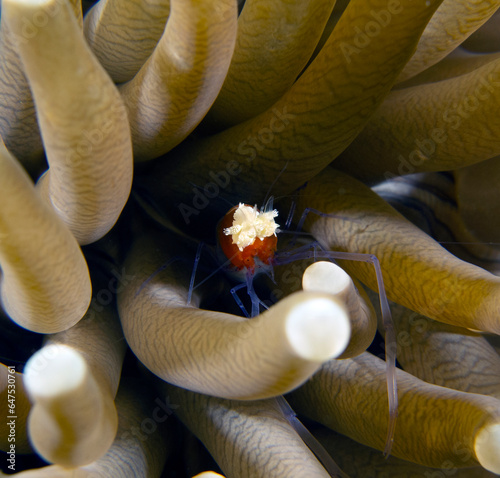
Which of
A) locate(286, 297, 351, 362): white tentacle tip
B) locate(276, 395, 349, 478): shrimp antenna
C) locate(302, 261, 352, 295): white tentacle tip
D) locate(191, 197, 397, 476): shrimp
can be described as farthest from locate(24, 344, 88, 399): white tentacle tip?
locate(191, 197, 397, 476): shrimp

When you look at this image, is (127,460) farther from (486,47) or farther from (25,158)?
(486,47)

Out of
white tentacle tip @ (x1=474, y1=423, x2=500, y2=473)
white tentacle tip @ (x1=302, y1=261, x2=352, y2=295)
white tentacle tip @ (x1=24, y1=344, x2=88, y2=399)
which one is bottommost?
white tentacle tip @ (x1=474, y1=423, x2=500, y2=473)

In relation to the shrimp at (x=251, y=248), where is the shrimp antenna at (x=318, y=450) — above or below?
below

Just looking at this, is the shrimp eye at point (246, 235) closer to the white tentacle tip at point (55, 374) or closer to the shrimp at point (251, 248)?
the shrimp at point (251, 248)

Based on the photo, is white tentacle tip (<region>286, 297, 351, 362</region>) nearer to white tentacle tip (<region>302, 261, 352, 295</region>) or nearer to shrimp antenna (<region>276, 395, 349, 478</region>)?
white tentacle tip (<region>302, 261, 352, 295</region>)

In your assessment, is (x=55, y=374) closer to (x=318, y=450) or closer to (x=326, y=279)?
(x=326, y=279)

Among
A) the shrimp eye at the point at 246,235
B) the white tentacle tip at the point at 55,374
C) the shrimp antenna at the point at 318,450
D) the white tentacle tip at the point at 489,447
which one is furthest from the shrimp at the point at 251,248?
the white tentacle tip at the point at 55,374

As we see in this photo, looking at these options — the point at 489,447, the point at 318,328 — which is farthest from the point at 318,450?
the point at 318,328
